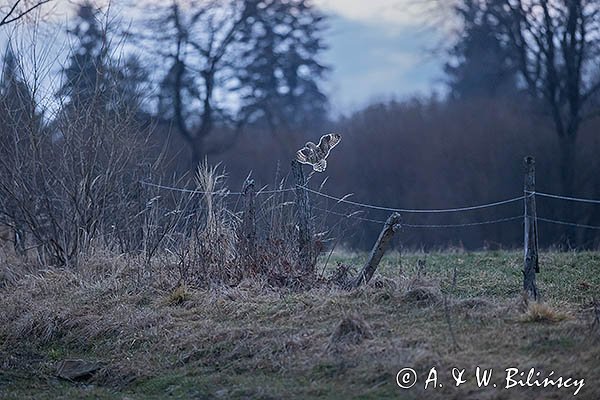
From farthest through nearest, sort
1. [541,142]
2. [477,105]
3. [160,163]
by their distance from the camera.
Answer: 1. [477,105]
2. [541,142]
3. [160,163]

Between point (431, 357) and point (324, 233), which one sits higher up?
point (324, 233)

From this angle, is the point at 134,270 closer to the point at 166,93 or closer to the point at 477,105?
Answer: the point at 166,93

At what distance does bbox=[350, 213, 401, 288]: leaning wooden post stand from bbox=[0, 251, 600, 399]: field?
0.63 ft

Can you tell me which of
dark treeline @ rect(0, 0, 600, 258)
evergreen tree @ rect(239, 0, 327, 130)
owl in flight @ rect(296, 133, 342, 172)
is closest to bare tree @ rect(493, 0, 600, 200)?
dark treeline @ rect(0, 0, 600, 258)

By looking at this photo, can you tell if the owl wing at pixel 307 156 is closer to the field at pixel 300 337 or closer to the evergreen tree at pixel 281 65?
the field at pixel 300 337

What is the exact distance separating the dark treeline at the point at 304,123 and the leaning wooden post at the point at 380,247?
6.69ft

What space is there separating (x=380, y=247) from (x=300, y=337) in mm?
2027

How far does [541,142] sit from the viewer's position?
32.8m

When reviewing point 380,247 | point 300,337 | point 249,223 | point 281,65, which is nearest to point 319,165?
point 249,223

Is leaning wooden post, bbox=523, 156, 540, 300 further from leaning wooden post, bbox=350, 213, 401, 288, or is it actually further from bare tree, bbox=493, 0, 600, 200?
bare tree, bbox=493, 0, 600, 200

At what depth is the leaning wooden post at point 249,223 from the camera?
39.3ft

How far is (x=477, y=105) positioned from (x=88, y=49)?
26214 millimetres

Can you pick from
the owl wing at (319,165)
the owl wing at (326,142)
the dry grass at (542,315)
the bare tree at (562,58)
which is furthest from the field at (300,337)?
the bare tree at (562,58)

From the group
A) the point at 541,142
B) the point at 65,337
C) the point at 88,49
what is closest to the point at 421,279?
the point at 65,337
